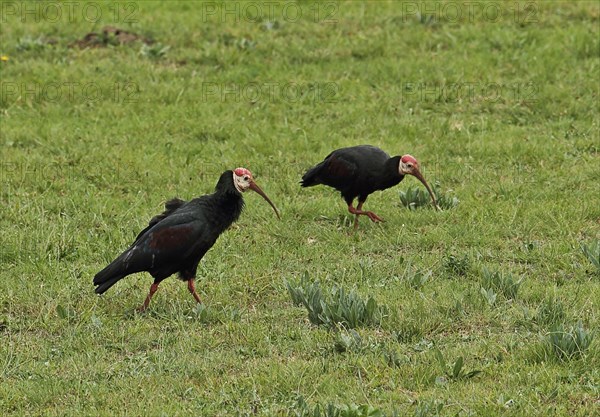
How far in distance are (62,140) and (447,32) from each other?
19.7 ft

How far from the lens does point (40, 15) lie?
1675 centimetres

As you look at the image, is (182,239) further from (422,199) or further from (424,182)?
(422,199)

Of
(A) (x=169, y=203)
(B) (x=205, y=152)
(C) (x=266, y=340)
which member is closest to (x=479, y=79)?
(B) (x=205, y=152)

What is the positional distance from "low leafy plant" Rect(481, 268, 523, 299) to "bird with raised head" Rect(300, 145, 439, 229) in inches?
75.6

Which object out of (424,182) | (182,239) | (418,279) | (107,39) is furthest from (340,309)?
(107,39)

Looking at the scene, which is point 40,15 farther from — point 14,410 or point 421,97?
point 14,410

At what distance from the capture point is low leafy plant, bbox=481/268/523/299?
28.3 ft

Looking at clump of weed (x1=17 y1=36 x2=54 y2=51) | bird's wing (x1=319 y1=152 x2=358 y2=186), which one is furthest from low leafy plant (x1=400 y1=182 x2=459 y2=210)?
clump of weed (x1=17 y1=36 x2=54 y2=51)

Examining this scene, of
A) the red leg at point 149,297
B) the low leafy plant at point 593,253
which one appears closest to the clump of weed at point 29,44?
the red leg at point 149,297

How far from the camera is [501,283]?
8.66 m

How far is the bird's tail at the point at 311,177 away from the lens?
1110cm

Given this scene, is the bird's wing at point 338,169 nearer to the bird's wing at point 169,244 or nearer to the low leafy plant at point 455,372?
the bird's wing at point 169,244

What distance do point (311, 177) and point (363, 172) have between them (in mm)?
713

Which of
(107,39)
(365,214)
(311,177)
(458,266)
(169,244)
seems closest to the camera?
(169,244)
